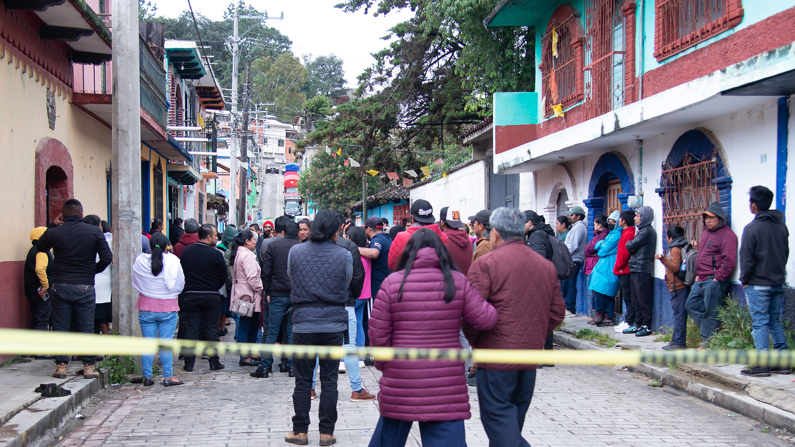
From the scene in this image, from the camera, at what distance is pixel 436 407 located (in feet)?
12.1

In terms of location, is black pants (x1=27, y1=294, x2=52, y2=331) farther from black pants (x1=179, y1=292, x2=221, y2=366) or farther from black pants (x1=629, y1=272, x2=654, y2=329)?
black pants (x1=629, y1=272, x2=654, y2=329)

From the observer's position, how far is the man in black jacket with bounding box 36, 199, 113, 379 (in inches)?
281

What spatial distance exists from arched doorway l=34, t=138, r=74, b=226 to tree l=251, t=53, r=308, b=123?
2255 inches

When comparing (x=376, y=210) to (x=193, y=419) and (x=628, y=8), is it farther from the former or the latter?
(x=193, y=419)

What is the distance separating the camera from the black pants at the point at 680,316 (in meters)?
8.59

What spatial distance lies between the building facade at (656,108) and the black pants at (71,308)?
7.45 meters

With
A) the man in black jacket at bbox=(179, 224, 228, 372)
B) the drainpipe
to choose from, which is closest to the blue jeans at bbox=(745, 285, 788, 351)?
the drainpipe

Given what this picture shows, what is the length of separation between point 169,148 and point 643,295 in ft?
41.5

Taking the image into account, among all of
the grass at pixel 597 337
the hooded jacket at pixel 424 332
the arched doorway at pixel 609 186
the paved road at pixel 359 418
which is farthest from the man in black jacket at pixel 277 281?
the arched doorway at pixel 609 186

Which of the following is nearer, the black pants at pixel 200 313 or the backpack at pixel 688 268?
the black pants at pixel 200 313

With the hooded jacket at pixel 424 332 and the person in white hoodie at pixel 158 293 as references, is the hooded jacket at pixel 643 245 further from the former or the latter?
the hooded jacket at pixel 424 332

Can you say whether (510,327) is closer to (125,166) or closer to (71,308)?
(71,308)

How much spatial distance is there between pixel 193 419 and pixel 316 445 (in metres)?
1.46

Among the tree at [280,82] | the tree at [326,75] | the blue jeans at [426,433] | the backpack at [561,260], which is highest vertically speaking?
the tree at [326,75]
